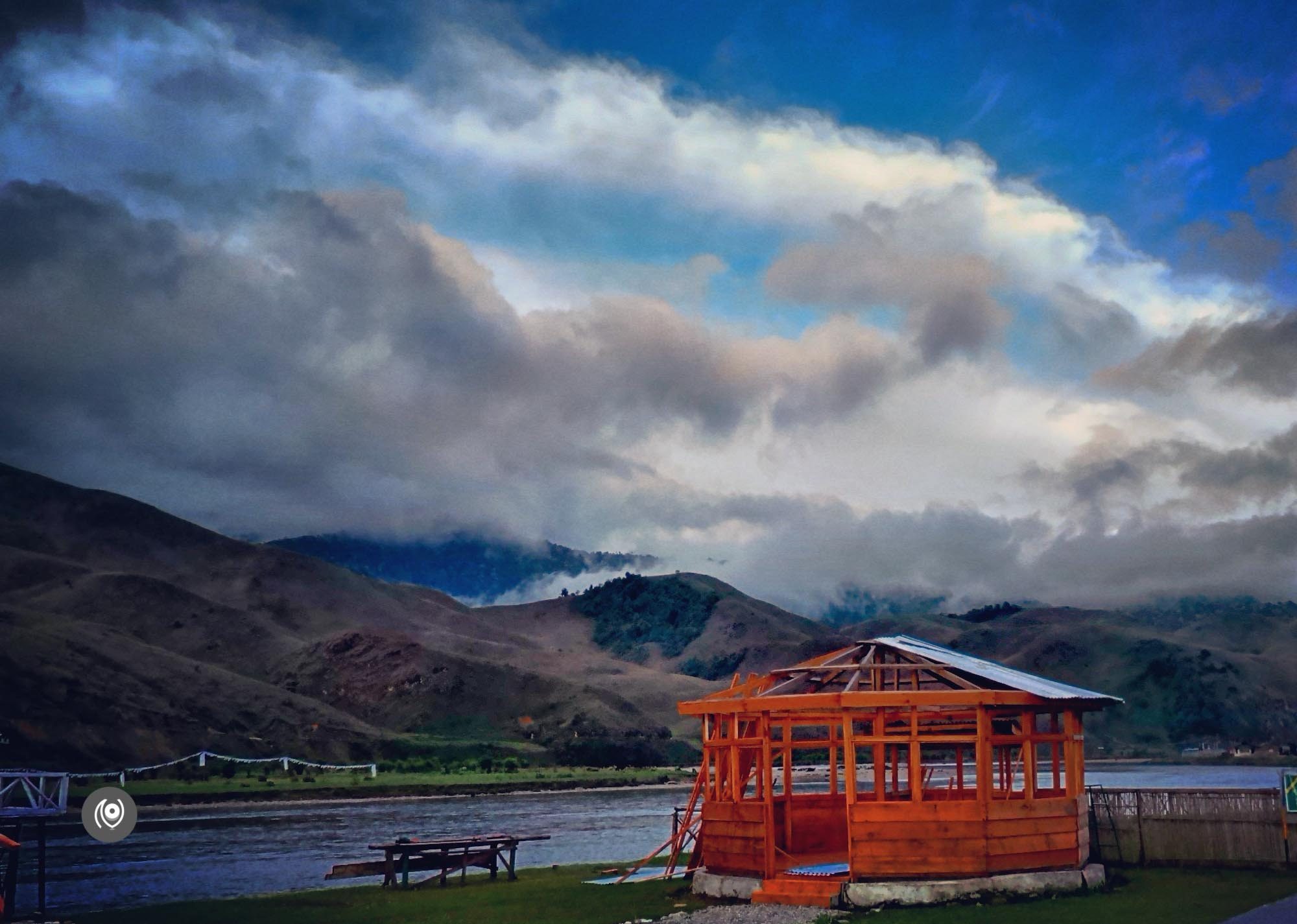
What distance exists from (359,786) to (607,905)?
81939 millimetres

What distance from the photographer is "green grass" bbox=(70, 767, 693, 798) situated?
92125 millimetres

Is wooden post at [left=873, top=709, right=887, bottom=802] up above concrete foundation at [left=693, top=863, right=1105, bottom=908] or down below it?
above

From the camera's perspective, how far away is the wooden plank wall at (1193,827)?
26516 mm

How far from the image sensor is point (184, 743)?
113 meters

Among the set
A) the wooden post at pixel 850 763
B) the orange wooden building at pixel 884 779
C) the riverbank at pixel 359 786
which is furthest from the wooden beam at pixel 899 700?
the riverbank at pixel 359 786

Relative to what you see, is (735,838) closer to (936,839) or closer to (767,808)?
(767,808)

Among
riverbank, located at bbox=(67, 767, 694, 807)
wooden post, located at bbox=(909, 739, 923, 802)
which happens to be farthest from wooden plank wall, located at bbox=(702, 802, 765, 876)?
riverbank, located at bbox=(67, 767, 694, 807)

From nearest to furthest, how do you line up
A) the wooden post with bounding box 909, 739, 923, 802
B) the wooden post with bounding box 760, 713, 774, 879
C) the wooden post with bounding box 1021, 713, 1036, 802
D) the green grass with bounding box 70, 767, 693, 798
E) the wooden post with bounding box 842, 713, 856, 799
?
1. the wooden post with bounding box 909, 739, 923, 802
2. the wooden post with bounding box 842, 713, 856, 799
3. the wooden post with bounding box 1021, 713, 1036, 802
4. the wooden post with bounding box 760, 713, 774, 879
5. the green grass with bounding box 70, 767, 693, 798

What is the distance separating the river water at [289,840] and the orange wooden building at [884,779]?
13.5 meters

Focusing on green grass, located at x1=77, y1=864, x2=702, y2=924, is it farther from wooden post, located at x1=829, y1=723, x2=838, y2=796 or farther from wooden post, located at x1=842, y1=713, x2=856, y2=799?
wooden post, located at x1=829, y1=723, x2=838, y2=796

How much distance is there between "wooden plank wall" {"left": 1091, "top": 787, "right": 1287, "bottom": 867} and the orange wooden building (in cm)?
174

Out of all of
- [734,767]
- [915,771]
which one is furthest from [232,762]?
[915,771]

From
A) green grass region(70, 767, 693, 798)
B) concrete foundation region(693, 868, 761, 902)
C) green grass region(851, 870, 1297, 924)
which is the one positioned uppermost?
green grass region(851, 870, 1297, 924)

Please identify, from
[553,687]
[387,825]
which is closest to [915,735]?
[387,825]
